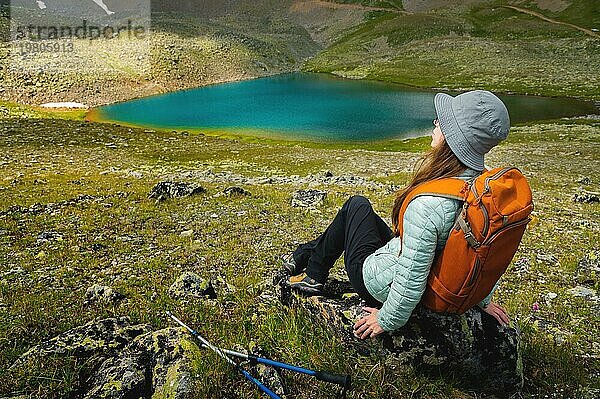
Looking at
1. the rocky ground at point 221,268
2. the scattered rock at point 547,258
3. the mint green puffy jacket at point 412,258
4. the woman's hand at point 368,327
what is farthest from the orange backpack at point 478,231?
the scattered rock at point 547,258

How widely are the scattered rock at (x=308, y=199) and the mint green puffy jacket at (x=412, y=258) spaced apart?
12205 millimetres

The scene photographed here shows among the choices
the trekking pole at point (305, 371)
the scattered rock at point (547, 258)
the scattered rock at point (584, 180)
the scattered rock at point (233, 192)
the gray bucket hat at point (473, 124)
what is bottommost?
the scattered rock at point (233, 192)

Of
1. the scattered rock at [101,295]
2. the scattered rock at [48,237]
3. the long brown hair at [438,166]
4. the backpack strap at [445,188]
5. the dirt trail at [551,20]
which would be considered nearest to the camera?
the backpack strap at [445,188]

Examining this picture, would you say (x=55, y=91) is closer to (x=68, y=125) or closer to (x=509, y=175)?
(x=68, y=125)

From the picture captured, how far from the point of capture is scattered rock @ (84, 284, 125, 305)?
8.73 metres

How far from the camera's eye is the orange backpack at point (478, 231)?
4199 millimetres

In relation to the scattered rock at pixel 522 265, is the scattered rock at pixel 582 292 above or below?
above

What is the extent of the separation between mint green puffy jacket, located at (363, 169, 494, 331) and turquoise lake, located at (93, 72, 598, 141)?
147 feet

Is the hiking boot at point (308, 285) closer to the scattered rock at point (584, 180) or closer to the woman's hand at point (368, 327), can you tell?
A: the woman's hand at point (368, 327)

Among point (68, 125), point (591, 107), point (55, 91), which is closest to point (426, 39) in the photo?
point (591, 107)

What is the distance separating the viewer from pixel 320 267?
21.3ft

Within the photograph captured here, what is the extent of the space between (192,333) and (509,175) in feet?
13.8

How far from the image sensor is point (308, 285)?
6375 mm

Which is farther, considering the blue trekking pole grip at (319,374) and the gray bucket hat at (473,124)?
the blue trekking pole grip at (319,374)
